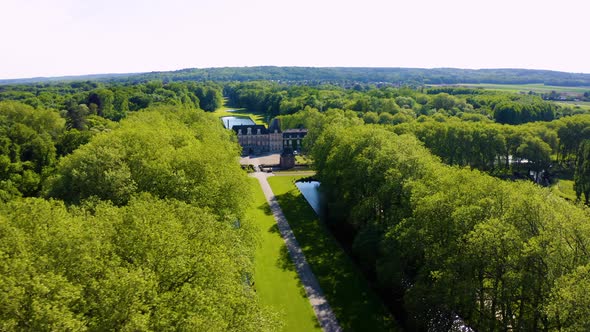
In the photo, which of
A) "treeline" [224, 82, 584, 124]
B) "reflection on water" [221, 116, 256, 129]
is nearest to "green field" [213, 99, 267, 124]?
"reflection on water" [221, 116, 256, 129]

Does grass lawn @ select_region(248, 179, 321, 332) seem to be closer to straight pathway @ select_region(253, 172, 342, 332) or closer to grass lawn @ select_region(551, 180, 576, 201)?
straight pathway @ select_region(253, 172, 342, 332)

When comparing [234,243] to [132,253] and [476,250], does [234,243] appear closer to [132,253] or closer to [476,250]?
[132,253]

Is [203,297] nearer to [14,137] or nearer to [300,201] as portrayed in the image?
[300,201]

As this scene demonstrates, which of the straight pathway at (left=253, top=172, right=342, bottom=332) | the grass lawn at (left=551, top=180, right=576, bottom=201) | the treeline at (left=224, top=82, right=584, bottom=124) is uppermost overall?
the treeline at (left=224, top=82, right=584, bottom=124)

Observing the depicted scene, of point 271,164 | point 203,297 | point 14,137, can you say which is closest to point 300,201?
point 271,164

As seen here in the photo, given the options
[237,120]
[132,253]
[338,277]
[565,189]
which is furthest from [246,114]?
[132,253]
